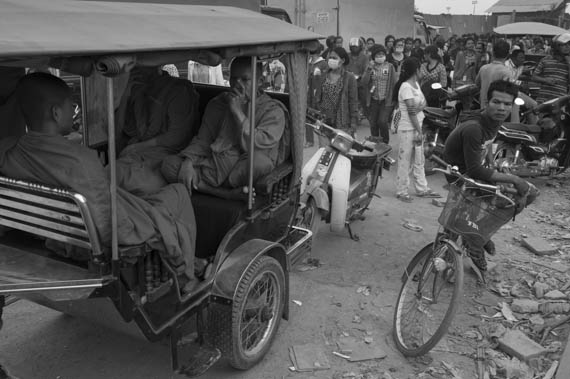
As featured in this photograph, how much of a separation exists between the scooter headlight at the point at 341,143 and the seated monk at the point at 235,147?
1328mm

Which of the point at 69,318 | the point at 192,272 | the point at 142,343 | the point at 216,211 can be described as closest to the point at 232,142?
the point at 216,211

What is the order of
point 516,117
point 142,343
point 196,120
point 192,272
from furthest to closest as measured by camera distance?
point 516,117, point 196,120, point 142,343, point 192,272

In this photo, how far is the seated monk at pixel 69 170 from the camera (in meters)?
2.45

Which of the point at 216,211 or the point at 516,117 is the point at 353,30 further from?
the point at 216,211

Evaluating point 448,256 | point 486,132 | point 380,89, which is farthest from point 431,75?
point 448,256

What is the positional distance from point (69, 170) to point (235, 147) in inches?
56.9

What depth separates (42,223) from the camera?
2.47 metres

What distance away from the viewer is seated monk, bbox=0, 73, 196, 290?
2.45 meters

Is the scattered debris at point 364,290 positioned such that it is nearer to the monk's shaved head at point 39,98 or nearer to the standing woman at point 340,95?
the monk's shaved head at point 39,98

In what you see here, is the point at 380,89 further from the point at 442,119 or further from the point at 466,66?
the point at 466,66

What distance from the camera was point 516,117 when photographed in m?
7.95

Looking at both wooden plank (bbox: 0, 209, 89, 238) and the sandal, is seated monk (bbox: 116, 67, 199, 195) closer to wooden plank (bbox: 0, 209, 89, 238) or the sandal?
wooden plank (bbox: 0, 209, 89, 238)

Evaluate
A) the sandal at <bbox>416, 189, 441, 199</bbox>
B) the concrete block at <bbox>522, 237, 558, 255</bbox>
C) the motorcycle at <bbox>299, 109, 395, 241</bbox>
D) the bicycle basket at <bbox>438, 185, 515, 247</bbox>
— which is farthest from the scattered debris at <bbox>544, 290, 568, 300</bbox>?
the sandal at <bbox>416, 189, 441, 199</bbox>

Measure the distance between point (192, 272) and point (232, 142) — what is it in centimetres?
111
